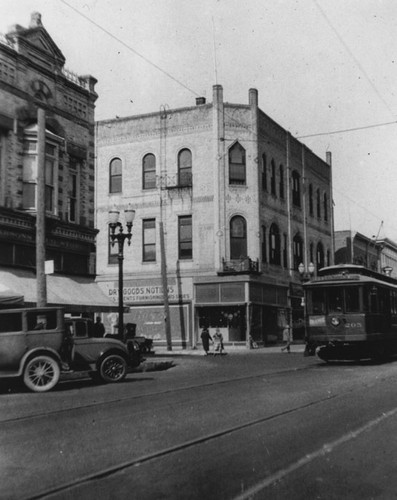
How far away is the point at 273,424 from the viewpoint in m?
8.50

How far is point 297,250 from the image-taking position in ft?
134

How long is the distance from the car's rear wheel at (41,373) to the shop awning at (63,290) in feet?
13.8

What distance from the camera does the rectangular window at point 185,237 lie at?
115 ft

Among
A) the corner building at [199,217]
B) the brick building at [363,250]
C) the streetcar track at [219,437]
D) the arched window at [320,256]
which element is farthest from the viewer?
the brick building at [363,250]

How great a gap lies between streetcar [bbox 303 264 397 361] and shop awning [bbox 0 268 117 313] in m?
6.87

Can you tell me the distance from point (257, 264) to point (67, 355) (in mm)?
20874

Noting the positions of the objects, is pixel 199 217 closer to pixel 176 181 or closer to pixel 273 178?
pixel 176 181

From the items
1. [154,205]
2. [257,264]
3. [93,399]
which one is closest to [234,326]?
[257,264]

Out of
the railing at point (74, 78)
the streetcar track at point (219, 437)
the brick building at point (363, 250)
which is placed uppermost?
the railing at point (74, 78)

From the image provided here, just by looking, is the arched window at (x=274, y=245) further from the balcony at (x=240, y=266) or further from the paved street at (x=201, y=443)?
the paved street at (x=201, y=443)

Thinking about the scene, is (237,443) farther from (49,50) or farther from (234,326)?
(234,326)

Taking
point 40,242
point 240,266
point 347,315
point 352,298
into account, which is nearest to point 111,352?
point 40,242

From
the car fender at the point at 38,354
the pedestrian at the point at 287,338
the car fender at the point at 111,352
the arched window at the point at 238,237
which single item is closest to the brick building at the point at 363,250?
the pedestrian at the point at 287,338

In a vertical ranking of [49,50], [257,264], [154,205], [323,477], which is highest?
[49,50]
